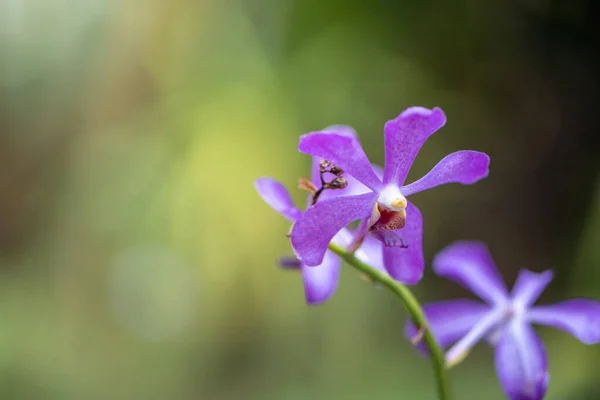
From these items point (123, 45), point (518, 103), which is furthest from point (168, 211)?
point (518, 103)

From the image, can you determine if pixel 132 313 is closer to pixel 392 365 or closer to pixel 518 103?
pixel 392 365

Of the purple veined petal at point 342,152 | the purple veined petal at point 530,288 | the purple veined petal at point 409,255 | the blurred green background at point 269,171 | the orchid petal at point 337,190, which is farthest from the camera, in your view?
the blurred green background at point 269,171

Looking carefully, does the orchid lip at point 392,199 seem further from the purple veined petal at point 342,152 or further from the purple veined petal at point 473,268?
the purple veined petal at point 473,268

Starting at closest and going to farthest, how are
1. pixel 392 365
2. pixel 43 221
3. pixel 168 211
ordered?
pixel 392 365 → pixel 168 211 → pixel 43 221

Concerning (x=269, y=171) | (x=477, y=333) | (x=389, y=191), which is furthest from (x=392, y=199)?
(x=269, y=171)

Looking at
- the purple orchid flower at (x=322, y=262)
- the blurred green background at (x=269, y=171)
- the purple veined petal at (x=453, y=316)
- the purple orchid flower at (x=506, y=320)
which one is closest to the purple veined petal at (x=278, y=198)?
the purple orchid flower at (x=322, y=262)

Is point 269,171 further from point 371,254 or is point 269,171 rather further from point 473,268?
point 371,254
